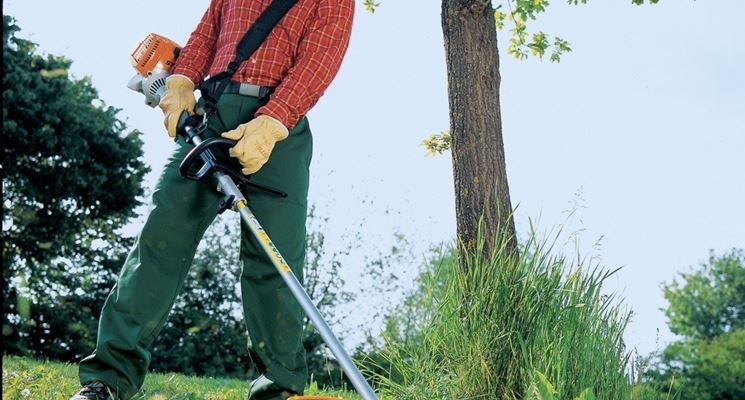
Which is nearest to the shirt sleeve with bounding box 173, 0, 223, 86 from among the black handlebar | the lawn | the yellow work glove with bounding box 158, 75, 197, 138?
the yellow work glove with bounding box 158, 75, 197, 138

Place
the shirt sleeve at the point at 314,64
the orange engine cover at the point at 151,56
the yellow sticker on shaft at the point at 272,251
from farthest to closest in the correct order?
the orange engine cover at the point at 151,56, the shirt sleeve at the point at 314,64, the yellow sticker on shaft at the point at 272,251

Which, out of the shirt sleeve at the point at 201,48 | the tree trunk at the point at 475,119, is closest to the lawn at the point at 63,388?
the tree trunk at the point at 475,119

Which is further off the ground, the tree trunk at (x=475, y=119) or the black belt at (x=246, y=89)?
the tree trunk at (x=475, y=119)

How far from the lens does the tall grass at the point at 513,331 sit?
13.0 feet

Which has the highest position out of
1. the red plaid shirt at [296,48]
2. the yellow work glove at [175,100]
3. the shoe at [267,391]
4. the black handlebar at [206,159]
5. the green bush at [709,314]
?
the green bush at [709,314]

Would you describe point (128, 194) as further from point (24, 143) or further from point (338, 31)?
point (338, 31)

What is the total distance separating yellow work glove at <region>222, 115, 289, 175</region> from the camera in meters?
3.17

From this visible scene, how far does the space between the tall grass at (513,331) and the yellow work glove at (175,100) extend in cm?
136

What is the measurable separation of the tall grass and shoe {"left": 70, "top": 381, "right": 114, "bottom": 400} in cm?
142

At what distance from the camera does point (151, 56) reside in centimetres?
383

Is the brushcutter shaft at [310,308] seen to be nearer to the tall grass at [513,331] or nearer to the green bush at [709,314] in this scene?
the tall grass at [513,331]

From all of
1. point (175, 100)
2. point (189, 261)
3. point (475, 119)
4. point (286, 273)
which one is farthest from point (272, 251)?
point (475, 119)

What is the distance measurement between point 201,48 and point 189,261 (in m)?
0.87

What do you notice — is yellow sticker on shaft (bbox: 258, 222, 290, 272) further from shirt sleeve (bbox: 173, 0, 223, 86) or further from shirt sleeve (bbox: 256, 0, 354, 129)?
shirt sleeve (bbox: 173, 0, 223, 86)
